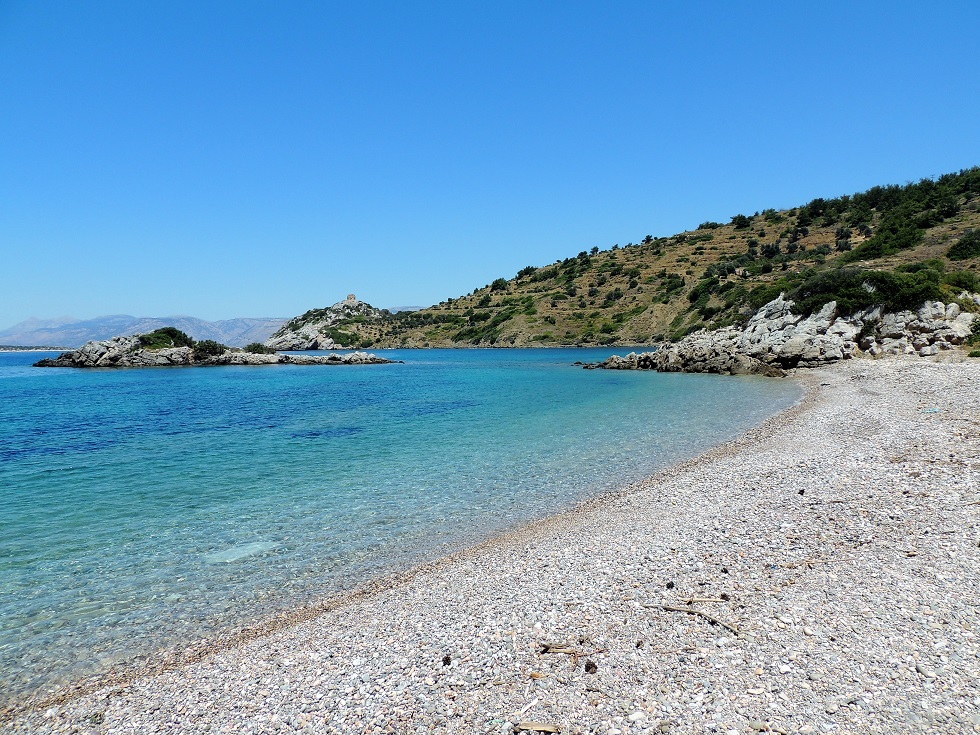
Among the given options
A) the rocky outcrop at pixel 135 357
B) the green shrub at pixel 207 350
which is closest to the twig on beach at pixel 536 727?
the rocky outcrop at pixel 135 357

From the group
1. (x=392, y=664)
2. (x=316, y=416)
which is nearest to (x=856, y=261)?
(x=316, y=416)

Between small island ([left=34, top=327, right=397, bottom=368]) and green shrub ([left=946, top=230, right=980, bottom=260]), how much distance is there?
6798 centimetres

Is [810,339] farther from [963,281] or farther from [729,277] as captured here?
[729,277]

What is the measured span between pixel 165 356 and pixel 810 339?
7550 centimetres

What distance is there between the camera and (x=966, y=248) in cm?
5091

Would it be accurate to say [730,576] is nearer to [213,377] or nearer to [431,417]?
[431,417]

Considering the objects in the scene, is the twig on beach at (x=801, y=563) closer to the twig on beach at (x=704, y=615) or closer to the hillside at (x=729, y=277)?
the twig on beach at (x=704, y=615)

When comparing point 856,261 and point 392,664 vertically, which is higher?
point 856,261

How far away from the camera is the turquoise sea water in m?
7.86

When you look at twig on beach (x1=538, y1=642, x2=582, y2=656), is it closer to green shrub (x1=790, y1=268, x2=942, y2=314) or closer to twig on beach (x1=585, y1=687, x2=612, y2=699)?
twig on beach (x1=585, y1=687, x2=612, y2=699)

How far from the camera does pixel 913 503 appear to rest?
9.72 meters

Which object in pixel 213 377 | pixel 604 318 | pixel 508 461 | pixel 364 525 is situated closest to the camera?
pixel 364 525

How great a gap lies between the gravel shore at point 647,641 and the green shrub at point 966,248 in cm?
5416

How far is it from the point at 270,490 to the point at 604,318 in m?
95.7
